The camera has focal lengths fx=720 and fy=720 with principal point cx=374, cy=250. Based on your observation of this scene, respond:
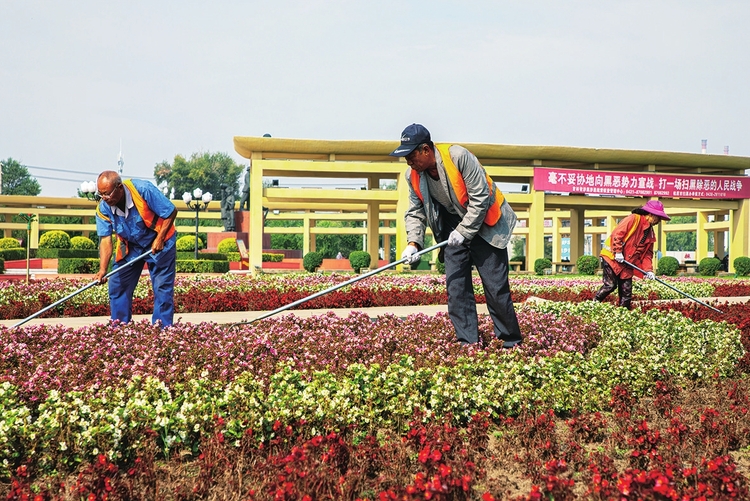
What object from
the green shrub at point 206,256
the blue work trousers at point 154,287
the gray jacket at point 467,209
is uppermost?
the gray jacket at point 467,209

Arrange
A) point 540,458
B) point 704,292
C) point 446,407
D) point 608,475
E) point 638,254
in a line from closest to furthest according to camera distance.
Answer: point 608,475
point 540,458
point 446,407
point 638,254
point 704,292

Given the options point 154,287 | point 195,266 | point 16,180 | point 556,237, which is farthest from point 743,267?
point 16,180

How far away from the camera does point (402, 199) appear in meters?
26.1

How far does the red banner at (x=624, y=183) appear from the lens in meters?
26.9

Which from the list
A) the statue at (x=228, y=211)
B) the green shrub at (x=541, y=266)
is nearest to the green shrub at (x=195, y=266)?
the green shrub at (x=541, y=266)

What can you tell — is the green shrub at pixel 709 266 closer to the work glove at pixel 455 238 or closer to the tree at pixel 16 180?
the work glove at pixel 455 238

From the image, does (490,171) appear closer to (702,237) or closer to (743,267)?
(743,267)

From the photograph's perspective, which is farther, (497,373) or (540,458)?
(497,373)

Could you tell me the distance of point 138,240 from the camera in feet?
19.5

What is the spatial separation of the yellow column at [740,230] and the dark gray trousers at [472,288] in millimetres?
27788

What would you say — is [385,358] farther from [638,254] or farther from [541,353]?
[638,254]

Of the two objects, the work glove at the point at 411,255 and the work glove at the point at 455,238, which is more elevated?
the work glove at the point at 455,238

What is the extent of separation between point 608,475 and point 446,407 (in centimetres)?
110

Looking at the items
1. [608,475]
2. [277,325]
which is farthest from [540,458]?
[277,325]
